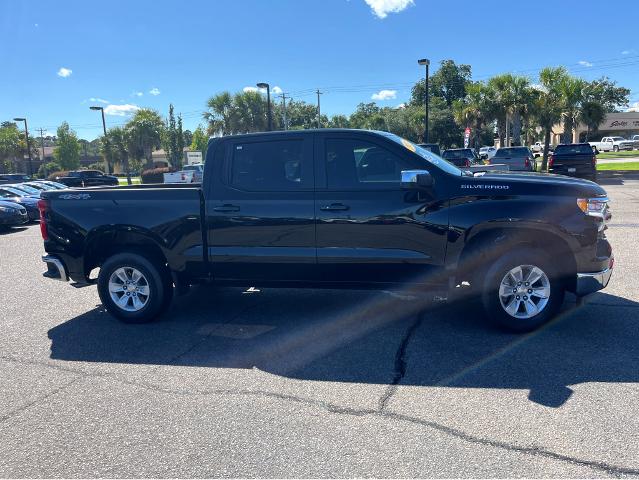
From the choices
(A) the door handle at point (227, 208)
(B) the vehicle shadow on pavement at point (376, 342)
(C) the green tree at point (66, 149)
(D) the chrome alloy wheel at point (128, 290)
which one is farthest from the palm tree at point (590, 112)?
(C) the green tree at point (66, 149)

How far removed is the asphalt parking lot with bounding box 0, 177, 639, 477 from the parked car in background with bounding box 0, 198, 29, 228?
10.7m

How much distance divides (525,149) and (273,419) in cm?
2006

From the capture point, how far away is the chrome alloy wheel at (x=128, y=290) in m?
5.74

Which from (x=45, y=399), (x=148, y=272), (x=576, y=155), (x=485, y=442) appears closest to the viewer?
(x=485, y=442)

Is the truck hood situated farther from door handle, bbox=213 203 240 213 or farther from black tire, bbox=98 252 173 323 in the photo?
black tire, bbox=98 252 173 323

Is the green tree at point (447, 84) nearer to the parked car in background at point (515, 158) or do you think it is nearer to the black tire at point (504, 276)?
the parked car in background at point (515, 158)

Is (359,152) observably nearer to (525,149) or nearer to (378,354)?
(378,354)

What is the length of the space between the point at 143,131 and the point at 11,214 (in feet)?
126

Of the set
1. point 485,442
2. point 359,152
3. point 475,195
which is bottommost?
point 485,442

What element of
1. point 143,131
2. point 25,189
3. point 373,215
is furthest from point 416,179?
point 143,131

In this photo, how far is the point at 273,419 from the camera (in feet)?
11.8

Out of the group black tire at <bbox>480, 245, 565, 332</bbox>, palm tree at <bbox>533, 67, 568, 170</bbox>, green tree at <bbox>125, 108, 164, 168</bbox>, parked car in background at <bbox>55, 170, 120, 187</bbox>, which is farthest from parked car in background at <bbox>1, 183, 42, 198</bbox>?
green tree at <bbox>125, 108, 164, 168</bbox>

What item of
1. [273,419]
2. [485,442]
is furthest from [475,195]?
[273,419]

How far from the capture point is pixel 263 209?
5.28 metres
